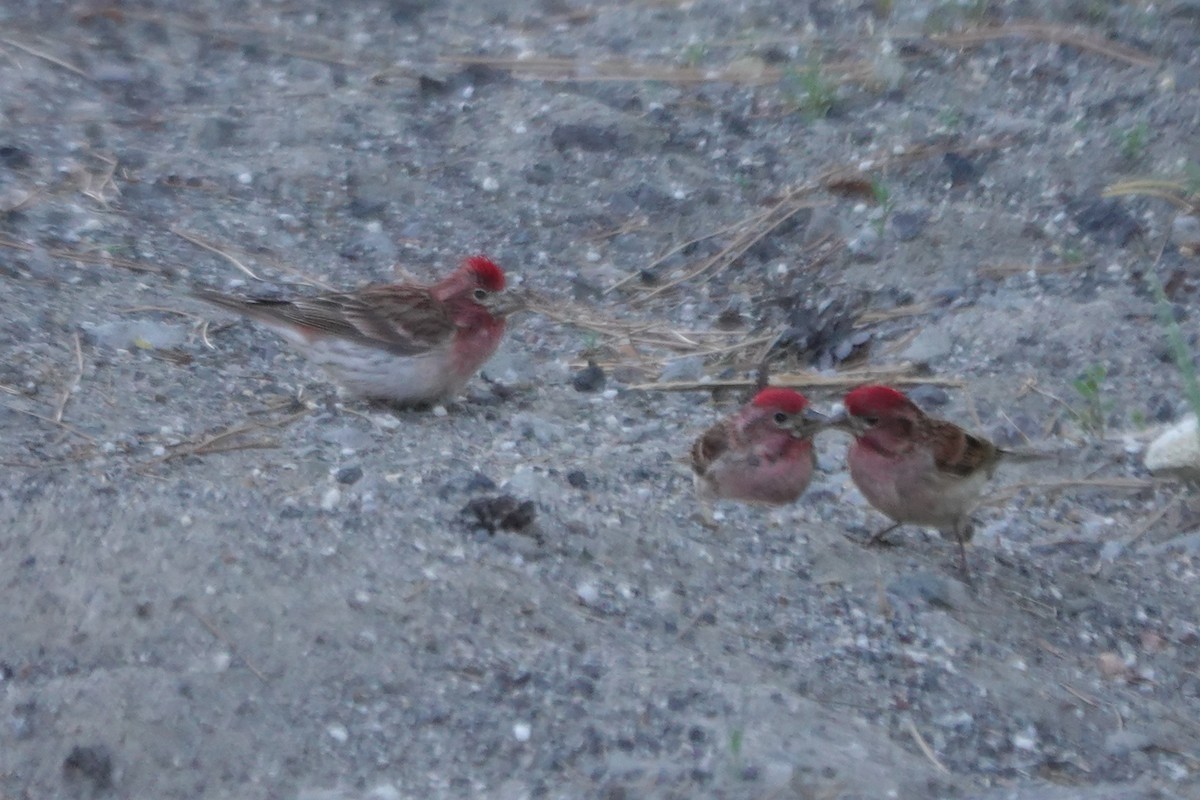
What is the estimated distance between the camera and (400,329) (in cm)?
621

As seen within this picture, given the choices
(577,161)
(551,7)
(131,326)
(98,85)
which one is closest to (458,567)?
(131,326)

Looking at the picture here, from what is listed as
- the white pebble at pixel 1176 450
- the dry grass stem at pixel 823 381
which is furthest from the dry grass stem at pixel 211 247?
the white pebble at pixel 1176 450

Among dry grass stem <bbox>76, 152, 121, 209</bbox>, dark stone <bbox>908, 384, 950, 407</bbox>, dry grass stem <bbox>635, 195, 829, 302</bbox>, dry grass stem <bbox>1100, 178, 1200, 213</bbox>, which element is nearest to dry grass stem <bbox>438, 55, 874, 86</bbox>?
dry grass stem <bbox>635, 195, 829, 302</bbox>

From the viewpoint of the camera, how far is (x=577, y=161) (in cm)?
849

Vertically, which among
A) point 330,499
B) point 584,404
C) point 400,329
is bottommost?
point 584,404

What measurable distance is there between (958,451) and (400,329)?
2.22m

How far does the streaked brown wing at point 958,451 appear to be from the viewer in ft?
17.1

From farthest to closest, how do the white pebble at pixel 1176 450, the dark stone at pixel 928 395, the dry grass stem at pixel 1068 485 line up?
the dark stone at pixel 928 395, the dry grass stem at pixel 1068 485, the white pebble at pixel 1176 450

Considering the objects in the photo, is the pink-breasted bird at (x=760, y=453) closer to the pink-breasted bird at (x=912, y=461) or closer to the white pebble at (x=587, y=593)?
the pink-breasted bird at (x=912, y=461)

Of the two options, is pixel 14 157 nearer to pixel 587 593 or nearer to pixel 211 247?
pixel 211 247

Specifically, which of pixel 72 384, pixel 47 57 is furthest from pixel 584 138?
pixel 72 384

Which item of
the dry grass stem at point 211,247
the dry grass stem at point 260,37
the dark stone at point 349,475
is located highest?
the dark stone at point 349,475

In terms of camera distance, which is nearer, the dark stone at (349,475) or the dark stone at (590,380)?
the dark stone at (349,475)

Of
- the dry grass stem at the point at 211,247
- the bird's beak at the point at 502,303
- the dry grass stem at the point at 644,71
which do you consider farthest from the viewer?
the dry grass stem at the point at 644,71
